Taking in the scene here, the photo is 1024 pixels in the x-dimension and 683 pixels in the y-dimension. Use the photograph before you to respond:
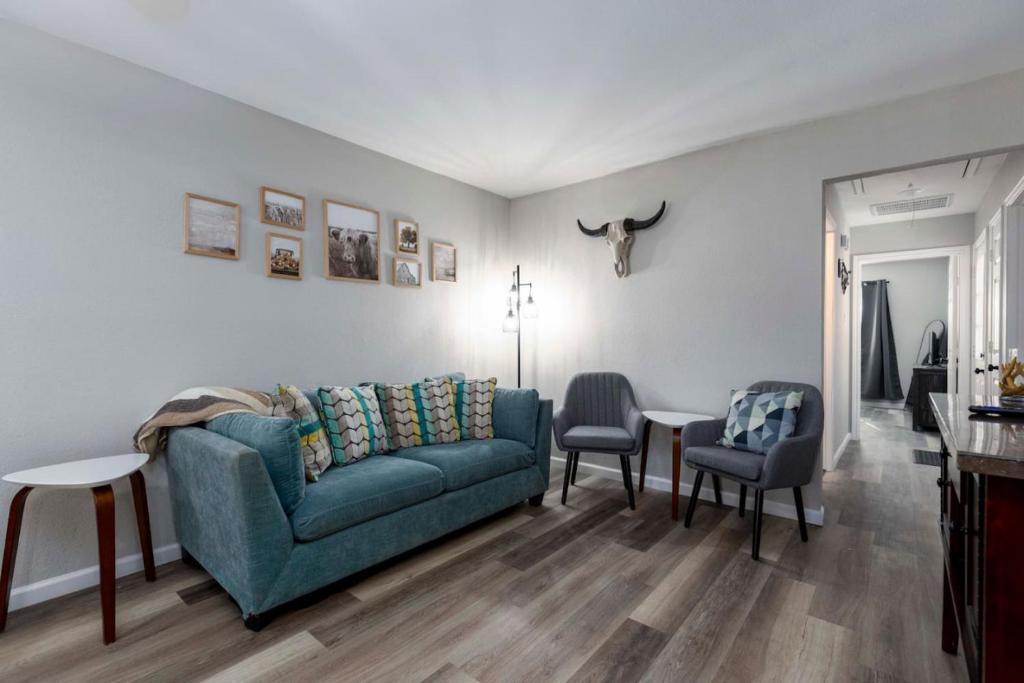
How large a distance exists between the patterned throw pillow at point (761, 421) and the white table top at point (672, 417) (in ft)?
0.83

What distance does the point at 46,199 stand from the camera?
2.06 metres

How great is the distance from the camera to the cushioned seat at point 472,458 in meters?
2.59

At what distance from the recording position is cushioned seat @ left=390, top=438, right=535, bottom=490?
8.48ft

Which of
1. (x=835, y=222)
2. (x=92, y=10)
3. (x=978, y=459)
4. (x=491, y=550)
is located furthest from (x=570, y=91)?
(x=835, y=222)

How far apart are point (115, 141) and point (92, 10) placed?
543 millimetres

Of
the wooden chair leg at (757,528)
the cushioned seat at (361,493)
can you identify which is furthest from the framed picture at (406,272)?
the wooden chair leg at (757,528)

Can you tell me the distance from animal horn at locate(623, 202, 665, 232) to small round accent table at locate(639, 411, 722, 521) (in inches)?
55.2

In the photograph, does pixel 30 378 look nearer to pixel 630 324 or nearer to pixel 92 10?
pixel 92 10

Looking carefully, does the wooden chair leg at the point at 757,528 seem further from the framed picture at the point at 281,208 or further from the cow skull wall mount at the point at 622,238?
the framed picture at the point at 281,208

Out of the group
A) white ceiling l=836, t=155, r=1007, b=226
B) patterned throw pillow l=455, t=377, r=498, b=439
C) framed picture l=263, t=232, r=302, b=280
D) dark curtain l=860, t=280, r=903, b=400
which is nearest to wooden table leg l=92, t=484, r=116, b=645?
framed picture l=263, t=232, r=302, b=280

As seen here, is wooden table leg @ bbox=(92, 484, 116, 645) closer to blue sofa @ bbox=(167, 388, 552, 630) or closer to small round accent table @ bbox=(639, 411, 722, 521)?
blue sofa @ bbox=(167, 388, 552, 630)

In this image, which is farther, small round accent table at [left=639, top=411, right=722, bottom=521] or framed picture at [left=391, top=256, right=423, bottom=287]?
framed picture at [left=391, top=256, right=423, bottom=287]

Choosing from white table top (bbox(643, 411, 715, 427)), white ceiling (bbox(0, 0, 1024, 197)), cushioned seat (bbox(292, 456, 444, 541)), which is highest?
white ceiling (bbox(0, 0, 1024, 197))

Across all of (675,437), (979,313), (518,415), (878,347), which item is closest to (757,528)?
(675,437)
